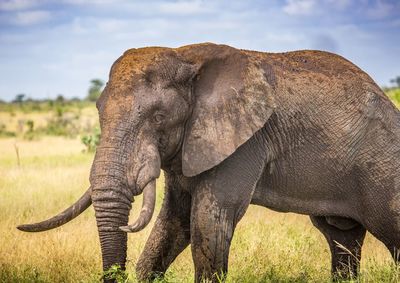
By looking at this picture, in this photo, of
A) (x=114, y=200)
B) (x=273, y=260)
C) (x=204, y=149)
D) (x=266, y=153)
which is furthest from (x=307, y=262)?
(x=114, y=200)

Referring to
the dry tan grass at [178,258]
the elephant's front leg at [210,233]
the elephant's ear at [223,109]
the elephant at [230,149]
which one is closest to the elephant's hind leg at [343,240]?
the elephant at [230,149]

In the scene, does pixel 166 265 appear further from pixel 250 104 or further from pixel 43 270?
pixel 250 104

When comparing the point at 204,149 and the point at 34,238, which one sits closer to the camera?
the point at 204,149

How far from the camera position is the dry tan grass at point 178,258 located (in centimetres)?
876

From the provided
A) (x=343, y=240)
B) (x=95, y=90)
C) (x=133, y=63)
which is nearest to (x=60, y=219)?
(x=133, y=63)

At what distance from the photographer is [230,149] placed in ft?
24.7

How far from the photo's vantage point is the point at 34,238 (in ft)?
34.3

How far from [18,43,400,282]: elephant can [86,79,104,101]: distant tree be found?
58.9 m

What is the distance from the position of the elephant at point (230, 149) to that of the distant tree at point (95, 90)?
5890cm

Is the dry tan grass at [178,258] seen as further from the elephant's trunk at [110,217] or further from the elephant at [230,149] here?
the elephant's trunk at [110,217]

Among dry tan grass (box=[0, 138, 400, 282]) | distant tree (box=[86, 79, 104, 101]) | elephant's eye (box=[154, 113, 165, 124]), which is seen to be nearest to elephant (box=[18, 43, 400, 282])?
elephant's eye (box=[154, 113, 165, 124])

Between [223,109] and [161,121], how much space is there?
2.06ft

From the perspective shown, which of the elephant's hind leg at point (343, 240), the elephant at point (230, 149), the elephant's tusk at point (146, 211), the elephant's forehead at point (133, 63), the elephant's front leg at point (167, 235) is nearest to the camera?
the elephant's tusk at point (146, 211)

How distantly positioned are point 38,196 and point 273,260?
573 cm
